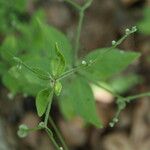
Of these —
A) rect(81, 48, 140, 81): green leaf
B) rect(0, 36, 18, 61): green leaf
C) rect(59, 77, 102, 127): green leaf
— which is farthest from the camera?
rect(0, 36, 18, 61): green leaf

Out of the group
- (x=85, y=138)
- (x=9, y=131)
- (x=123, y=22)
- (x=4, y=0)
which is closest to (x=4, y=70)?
(x=4, y=0)

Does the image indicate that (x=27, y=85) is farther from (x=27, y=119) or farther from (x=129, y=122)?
(x=129, y=122)

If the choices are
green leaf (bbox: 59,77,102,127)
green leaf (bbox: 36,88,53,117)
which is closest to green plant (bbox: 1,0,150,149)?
green leaf (bbox: 59,77,102,127)

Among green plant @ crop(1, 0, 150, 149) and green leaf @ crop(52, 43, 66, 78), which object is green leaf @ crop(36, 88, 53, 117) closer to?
green leaf @ crop(52, 43, 66, 78)

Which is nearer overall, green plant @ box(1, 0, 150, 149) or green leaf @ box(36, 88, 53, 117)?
green leaf @ box(36, 88, 53, 117)

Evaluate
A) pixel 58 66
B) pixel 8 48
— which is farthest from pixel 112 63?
pixel 58 66

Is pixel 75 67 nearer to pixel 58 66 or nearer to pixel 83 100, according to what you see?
pixel 83 100

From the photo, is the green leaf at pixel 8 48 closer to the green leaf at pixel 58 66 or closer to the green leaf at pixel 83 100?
the green leaf at pixel 83 100

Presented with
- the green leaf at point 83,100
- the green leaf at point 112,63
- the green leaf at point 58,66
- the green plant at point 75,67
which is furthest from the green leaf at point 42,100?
the green leaf at point 112,63

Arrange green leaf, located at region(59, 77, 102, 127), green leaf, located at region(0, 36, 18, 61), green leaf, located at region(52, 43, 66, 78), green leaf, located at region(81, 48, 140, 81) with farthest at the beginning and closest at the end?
green leaf, located at region(0, 36, 18, 61), green leaf, located at region(81, 48, 140, 81), green leaf, located at region(59, 77, 102, 127), green leaf, located at region(52, 43, 66, 78)
